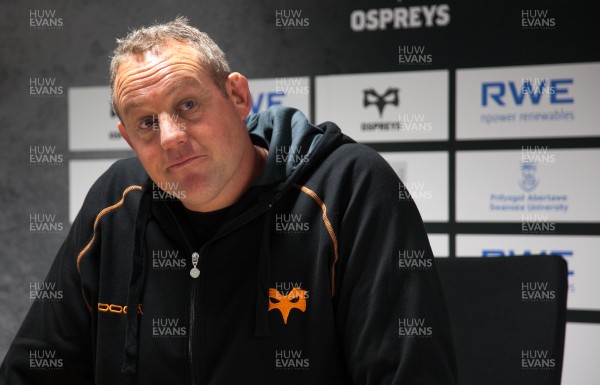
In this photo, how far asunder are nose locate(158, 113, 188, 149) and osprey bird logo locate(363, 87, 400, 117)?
2009 millimetres

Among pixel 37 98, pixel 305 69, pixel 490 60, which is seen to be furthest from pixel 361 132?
pixel 37 98

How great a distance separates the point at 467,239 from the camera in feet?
9.59

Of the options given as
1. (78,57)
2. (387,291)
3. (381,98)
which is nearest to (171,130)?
(387,291)

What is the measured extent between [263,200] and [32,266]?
2.68m

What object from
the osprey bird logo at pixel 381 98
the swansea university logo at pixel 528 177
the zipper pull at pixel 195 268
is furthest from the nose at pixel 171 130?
the swansea university logo at pixel 528 177

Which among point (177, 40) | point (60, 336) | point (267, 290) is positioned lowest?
point (60, 336)

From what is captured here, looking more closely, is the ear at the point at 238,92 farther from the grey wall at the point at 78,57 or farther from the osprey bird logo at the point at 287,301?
the grey wall at the point at 78,57

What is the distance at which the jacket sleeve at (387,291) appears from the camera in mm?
1040

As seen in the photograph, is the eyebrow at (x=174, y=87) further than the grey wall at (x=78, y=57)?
No

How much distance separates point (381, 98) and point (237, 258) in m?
1.98

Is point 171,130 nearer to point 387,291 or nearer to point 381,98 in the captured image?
point 387,291

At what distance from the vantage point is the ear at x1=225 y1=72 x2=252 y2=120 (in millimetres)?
1218

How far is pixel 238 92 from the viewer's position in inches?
48.6

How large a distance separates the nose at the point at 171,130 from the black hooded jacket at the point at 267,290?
0.17m
